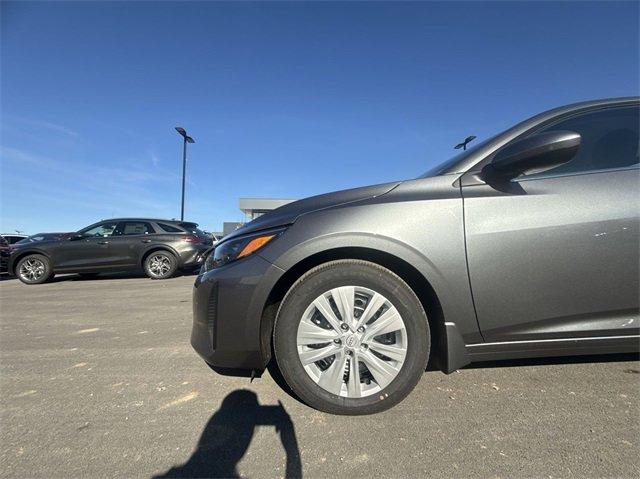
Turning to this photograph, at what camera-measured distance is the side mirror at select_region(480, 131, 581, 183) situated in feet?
5.91

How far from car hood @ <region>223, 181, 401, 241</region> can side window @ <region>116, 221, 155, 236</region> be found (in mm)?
7641

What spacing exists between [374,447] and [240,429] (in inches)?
27.2

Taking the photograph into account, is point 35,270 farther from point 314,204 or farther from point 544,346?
point 544,346

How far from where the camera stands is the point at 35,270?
28.0 feet

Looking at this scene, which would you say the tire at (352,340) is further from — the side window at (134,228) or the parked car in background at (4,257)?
the parked car in background at (4,257)

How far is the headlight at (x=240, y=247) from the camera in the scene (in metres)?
2.04

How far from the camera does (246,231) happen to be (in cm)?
219

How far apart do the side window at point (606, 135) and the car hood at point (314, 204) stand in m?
1.08

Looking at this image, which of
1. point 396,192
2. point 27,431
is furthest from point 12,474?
point 396,192

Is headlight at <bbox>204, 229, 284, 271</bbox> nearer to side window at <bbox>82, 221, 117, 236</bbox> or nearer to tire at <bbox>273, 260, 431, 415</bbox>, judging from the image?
tire at <bbox>273, 260, 431, 415</bbox>

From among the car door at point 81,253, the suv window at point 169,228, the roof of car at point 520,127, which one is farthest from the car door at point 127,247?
the roof of car at point 520,127

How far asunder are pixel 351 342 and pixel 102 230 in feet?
29.7

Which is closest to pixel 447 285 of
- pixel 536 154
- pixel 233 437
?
pixel 536 154

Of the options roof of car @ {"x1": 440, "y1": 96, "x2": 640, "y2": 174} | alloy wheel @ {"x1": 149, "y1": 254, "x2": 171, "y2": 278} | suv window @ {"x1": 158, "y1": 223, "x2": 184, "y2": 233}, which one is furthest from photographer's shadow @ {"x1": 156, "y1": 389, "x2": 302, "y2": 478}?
suv window @ {"x1": 158, "y1": 223, "x2": 184, "y2": 233}
